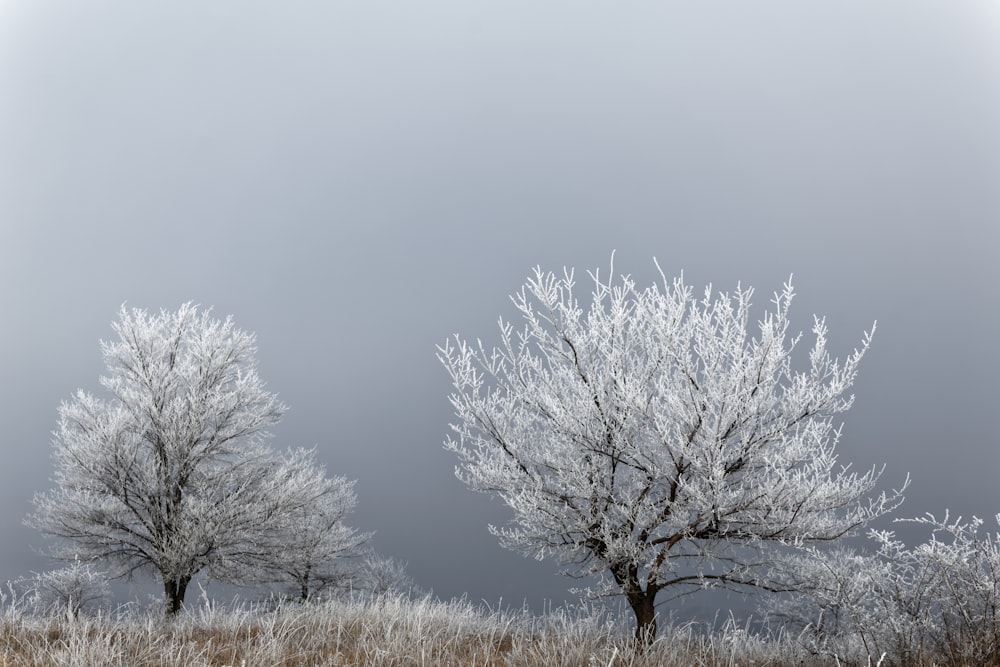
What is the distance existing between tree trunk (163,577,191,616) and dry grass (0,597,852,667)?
4694 millimetres

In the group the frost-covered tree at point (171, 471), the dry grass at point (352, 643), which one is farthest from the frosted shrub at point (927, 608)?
the frost-covered tree at point (171, 471)

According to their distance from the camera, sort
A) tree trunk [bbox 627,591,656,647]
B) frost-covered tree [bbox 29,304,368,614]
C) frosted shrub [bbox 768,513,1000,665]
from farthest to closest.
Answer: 1. frost-covered tree [bbox 29,304,368,614]
2. tree trunk [bbox 627,591,656,647]
3. frosted shrub [bbox 768,513,1000,665]

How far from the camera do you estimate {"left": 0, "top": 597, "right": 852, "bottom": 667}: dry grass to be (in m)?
6.70

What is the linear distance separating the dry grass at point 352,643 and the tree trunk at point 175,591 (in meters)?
4.69

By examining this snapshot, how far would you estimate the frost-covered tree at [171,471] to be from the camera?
48.7 feet

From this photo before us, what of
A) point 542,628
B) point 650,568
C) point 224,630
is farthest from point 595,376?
point 224,630

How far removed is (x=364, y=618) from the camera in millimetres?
9492

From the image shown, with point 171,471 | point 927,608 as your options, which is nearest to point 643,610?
point 927,608

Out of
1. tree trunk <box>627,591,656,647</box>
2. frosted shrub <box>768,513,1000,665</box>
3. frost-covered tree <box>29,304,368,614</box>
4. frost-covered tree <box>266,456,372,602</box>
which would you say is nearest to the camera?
frosted shrub <box>768,513,1000,665</box>

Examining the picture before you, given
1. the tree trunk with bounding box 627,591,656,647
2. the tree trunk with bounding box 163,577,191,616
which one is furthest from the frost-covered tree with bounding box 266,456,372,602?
the tree trunk with bounding box 627,591,656,647

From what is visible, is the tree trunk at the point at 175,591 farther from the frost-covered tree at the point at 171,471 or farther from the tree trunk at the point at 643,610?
the tree trunk at the point at 643,610

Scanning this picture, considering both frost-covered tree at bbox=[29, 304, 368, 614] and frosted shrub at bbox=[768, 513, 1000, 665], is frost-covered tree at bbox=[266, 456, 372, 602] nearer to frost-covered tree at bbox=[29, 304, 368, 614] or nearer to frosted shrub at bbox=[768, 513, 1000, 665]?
frost-covered tree at bbox=[29, 304, 368, 614]

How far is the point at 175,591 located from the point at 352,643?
9.45 meters

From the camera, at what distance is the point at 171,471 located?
50.3 feet
